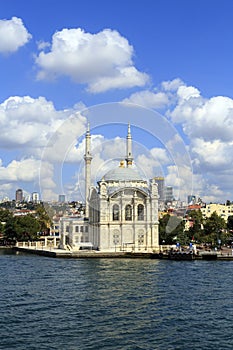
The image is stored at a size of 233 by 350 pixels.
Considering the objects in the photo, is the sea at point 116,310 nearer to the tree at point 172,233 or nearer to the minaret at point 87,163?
the tree at point 172,233

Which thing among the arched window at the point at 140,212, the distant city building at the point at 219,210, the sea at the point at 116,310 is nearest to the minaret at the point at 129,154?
the arched window at the point at 140,212

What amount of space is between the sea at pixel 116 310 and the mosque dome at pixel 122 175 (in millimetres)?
28508

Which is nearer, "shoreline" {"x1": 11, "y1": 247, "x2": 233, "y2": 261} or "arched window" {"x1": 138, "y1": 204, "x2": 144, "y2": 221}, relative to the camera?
"shoreline" {"x1": 11, "y1": 247, "x2": 233, "y2": 261}

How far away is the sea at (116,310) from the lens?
69.7ft

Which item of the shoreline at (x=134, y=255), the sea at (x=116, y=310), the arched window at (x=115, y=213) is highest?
the arched window at (x=115, y=213)

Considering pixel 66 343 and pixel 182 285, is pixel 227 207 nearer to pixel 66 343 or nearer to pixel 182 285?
pixel 182 285

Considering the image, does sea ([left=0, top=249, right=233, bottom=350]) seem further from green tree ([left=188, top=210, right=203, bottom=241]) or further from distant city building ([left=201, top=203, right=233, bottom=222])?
distant city building ([left=201, top=203, right=233, bottom=222])

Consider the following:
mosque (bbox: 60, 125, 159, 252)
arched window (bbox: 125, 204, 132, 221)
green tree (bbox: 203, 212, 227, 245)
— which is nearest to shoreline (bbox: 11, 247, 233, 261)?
mosque (bbox: 60, 125, 159, 252)

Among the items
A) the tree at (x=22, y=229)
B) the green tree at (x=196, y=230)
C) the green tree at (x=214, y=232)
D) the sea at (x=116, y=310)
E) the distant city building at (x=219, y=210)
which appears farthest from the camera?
the distant city building at (x=219, y=210)

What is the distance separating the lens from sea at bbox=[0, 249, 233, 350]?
69.7 feet

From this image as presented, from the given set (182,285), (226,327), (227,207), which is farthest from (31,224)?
(226,327)

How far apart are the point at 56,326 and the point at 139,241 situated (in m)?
46.8

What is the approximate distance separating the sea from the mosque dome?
2851 cm

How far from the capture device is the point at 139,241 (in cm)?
6988
